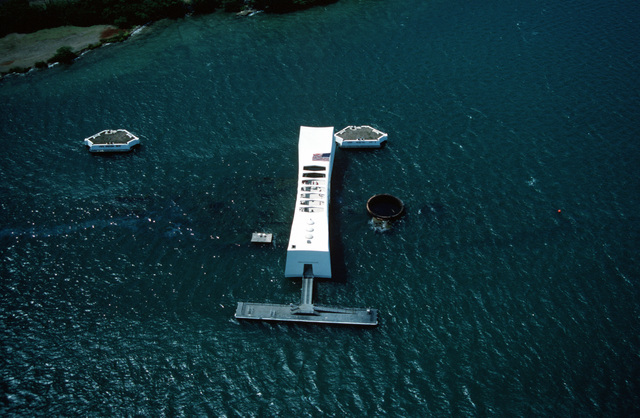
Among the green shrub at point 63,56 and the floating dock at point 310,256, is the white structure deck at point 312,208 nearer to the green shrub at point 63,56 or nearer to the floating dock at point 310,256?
the floating dock at point 310,256

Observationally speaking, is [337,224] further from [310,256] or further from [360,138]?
[360,138]

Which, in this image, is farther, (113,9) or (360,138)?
(113,9)

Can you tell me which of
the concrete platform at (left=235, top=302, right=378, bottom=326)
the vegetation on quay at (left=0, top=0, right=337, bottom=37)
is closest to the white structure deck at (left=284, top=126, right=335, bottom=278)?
the concrete platform at (left=235, top=302, right=378, bottom=326)

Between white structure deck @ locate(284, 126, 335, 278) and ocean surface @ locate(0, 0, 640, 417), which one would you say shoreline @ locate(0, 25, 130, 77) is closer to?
ocean surface @ locate(0, 0, 640, 417)

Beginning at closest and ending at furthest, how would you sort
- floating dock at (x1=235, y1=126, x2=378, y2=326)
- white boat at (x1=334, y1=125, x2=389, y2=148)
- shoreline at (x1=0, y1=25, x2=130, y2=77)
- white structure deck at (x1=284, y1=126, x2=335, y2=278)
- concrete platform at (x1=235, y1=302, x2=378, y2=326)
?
concrete platform at (x1=235, y1=302, x2=378, y2=326)
floating dock at (x1=235, y1=126, x2=378, y2=326)
white structure deck at (x1=284, y1=126, x2=335, y2=278)
white boat at (x1=334, y1=125, x2=389, y2=148)
shoreline at (x1=0, y1=25, x2=130, y2=77)

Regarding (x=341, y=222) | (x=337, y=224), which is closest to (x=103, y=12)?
(x=337, y=224)

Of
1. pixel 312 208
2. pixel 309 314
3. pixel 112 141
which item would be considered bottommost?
pixel 309 314

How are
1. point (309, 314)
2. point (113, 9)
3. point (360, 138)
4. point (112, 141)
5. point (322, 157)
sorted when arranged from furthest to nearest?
point (113, 9) → point (112, 141) → point (360, 138) → point (322, 157) → point (309, 314)
